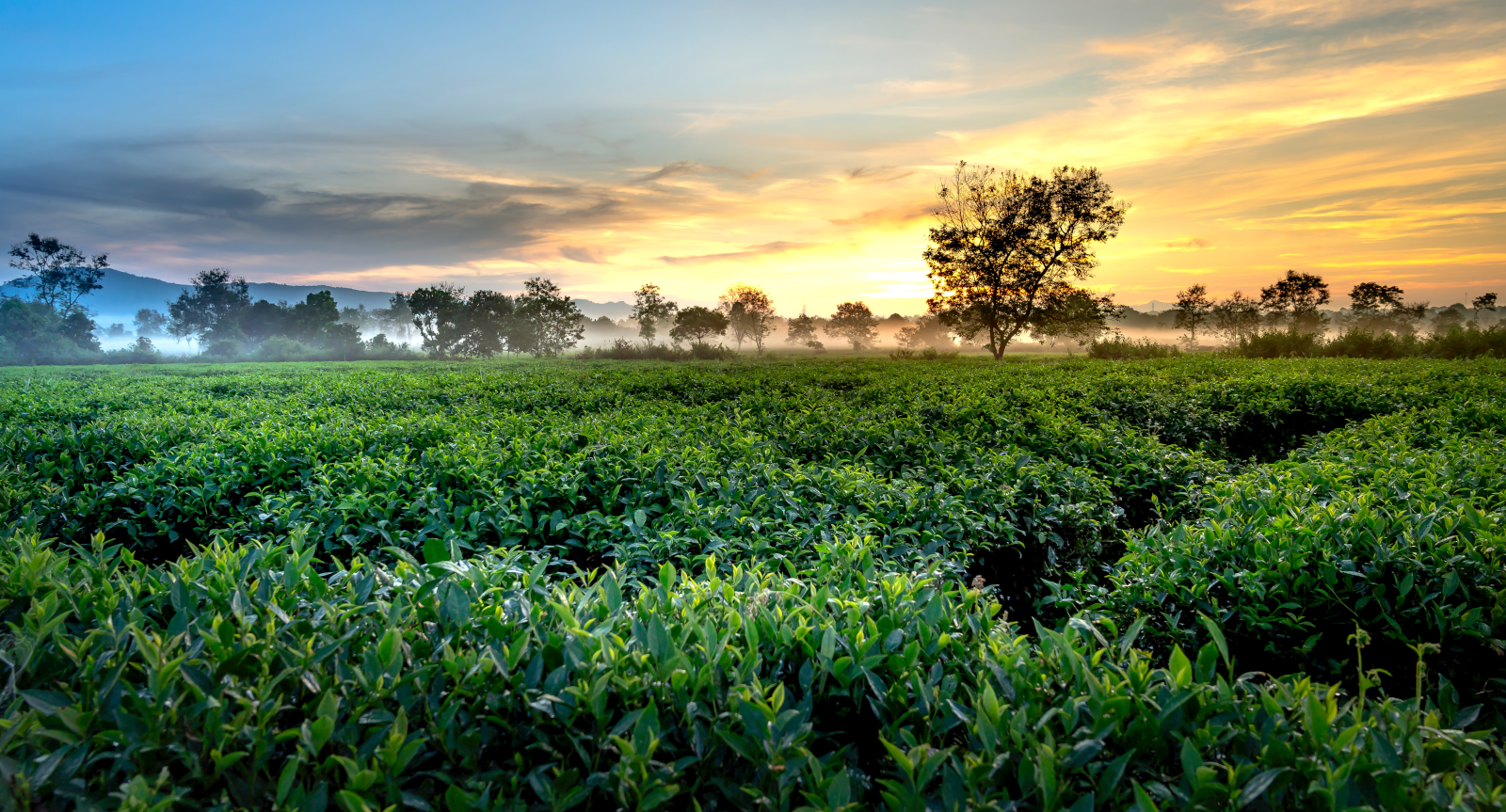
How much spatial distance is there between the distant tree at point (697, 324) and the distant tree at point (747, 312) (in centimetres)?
305

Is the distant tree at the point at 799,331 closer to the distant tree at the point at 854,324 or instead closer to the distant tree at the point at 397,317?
the distant tree at the point at 854,324

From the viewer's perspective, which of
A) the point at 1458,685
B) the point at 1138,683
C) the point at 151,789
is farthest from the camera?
the point at 1458,685

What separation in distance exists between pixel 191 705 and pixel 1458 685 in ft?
14.2

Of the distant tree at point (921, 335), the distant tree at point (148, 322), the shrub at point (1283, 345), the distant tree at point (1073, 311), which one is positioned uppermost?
the distant tree at point (148, 322)

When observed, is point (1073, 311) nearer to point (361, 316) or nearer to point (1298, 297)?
point (1298, 297)

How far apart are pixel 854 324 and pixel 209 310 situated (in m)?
84.9

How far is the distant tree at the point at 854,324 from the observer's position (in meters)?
103

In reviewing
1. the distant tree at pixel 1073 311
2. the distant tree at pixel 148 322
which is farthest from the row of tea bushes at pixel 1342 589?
the distant tree at pixel 148 322

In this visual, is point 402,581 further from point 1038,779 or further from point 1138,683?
point 1138,683

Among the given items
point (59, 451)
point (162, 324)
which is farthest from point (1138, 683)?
point (162, 324)

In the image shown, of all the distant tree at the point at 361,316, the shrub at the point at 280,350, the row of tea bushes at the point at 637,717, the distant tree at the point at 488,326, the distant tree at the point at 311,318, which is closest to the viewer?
the row of tea bushes at the point at 637,717

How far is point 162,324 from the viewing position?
258ft

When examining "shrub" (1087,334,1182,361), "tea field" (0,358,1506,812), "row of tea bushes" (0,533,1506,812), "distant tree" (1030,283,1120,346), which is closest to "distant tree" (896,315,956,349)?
"distant tree" (1030,283,1120,346)

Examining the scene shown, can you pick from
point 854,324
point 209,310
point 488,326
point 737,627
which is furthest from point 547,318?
point 737,627
